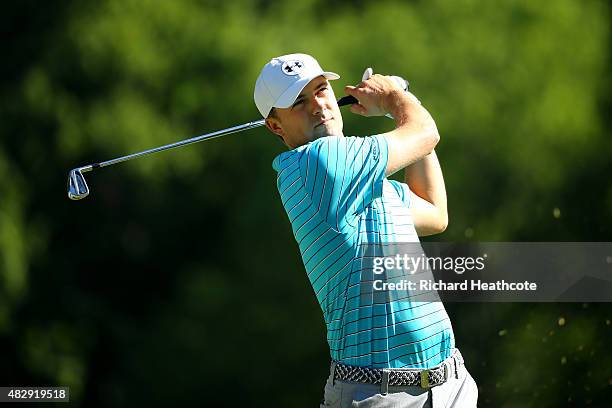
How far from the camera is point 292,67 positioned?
217cm

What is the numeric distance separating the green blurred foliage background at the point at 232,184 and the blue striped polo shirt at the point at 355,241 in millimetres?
3659

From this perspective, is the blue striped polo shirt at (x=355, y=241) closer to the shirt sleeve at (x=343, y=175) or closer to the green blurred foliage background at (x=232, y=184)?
the shirt sleeve at (x=343, y=175)

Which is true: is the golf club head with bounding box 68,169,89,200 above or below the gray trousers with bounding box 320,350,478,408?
above

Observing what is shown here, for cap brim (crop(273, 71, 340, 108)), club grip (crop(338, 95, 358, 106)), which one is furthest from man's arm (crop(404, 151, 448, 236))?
cap brim (crop(273, 71, 340, 108))

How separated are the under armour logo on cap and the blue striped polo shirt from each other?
0.18 metres

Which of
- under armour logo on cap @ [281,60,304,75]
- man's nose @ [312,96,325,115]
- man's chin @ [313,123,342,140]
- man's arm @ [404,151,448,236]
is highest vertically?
under armour logo on cap @ [281,60,304,75]

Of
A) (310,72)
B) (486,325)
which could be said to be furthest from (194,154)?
(310,72)

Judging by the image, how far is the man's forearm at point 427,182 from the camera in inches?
90.0

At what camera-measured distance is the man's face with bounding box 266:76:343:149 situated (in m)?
2.14

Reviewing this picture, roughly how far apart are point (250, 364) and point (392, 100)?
15.7 ft

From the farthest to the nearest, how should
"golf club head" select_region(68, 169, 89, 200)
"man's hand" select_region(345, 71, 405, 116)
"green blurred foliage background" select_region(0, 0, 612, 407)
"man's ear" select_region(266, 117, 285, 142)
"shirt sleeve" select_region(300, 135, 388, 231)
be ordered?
"green blurred foliage background" select_region(0, 0, 612, 407)
"golf club head" select_region(68, 169, 89, 200)
"man's ear" select_region(266, 117, 285, 142)
"man's hand" select_region(345, 71, 405, 116)
"shirt sleeve" select_region(300, 135, 388, 231)

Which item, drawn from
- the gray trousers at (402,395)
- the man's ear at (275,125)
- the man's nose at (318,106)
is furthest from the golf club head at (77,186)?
the gray trousers at (402,395)

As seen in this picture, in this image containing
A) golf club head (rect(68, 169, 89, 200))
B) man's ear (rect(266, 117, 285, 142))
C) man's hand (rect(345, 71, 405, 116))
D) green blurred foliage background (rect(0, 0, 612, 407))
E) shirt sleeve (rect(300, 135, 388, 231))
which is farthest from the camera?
green blurred foliage background (rect(0, 0, 612, 407))

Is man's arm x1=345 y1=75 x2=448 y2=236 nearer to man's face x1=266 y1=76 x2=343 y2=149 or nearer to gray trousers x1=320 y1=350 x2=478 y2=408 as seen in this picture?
man's face x1=266 y1=76 x2=343 y2=149
